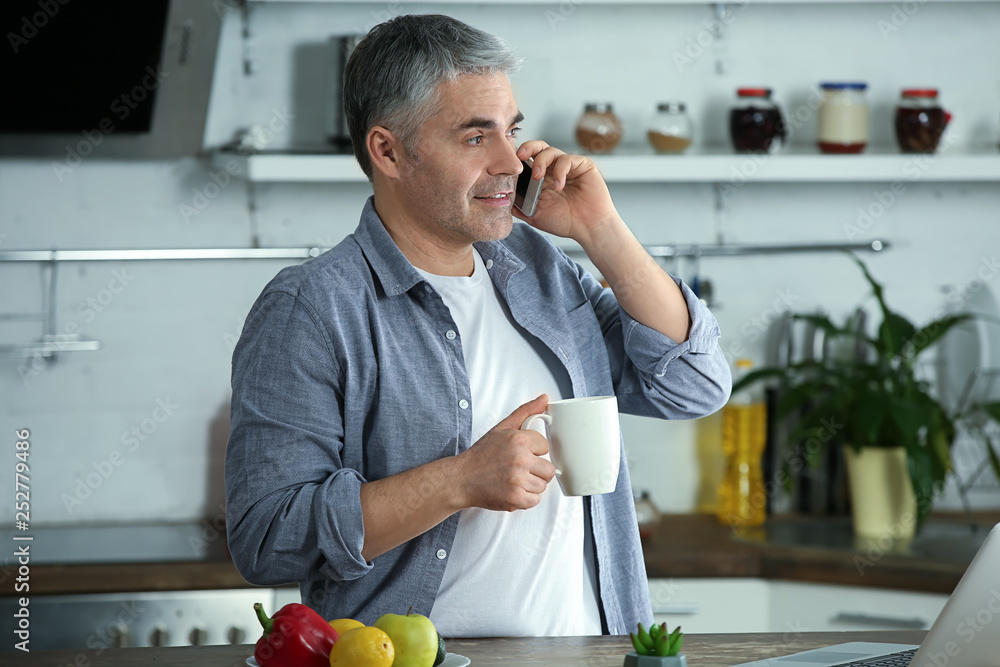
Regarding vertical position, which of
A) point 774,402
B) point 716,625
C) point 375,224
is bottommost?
point 716,625

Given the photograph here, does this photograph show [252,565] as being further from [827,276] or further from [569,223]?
[827,276]

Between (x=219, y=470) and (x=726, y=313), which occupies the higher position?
(x=726, y=313)

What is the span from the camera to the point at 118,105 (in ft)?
6.95

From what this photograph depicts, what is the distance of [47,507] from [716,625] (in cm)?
147

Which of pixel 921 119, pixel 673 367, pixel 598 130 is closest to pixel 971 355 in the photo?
pixel 921 119

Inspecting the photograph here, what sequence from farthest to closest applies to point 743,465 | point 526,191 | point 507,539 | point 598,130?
point 743,465 → point 598,130 → point 526,191 → point 507,539

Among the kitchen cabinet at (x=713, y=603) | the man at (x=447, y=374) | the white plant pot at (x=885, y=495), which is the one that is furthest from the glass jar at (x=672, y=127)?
the man at (x=447, y=374)

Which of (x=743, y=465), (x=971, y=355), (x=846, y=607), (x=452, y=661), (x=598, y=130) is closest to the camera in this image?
(x=452, y=661)

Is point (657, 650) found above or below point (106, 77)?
below

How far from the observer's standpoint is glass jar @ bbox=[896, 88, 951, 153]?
2.26 meters

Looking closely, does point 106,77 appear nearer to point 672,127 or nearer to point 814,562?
point 672,127

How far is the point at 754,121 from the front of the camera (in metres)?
2.24

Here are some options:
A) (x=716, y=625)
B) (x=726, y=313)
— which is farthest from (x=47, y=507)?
(x=726, y=313)

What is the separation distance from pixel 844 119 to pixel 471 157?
1.40m
